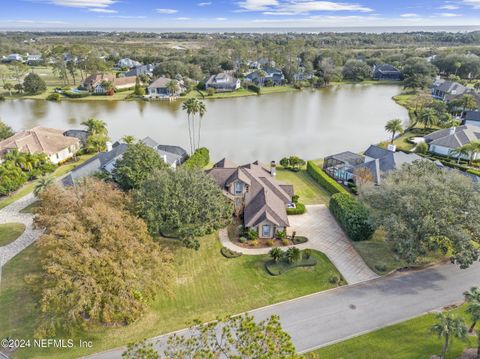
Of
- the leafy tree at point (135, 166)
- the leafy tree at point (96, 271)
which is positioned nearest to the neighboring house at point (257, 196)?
the leafy tree at point (135, 166)

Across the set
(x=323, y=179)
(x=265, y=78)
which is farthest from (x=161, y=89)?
(x=323, y=179)

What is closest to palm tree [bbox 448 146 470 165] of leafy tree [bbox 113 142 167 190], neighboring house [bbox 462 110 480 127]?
neighboring house [bbox 462 110 480 127]

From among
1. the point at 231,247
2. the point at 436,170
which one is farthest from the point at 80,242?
the point at 436,170

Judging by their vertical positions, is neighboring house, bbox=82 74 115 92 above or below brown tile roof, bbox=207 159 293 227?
above

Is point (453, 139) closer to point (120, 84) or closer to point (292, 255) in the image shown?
point (292, 255)

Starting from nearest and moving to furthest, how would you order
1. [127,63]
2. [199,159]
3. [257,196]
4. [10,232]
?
[10,232] < [257,196] < [199,159] < [127,63]

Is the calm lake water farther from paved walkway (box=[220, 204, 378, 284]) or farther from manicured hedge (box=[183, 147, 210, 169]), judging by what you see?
paved walkway (box=[220, 204, 378, 284])
